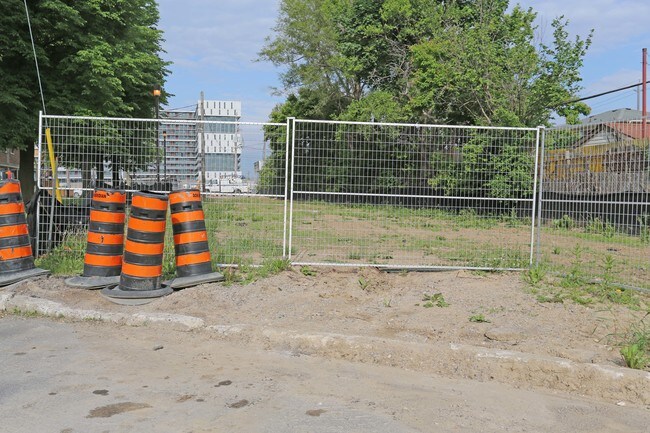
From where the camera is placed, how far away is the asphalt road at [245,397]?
4141 millimetres

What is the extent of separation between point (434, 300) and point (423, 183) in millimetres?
2556

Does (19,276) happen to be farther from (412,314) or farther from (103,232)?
(412,314)

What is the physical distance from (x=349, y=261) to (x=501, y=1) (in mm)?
21522

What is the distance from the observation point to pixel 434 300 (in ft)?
25.1

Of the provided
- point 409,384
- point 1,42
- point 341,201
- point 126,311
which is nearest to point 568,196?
point 341,201

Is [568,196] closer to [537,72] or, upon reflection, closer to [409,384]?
[409,384]

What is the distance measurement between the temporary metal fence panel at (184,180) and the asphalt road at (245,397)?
351 cm

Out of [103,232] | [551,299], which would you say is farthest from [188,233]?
[551,299]

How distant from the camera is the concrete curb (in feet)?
16.5

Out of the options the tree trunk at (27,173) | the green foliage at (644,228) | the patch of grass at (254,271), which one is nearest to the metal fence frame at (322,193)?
the patch of grass at (254,271)

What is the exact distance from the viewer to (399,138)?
9.52 m

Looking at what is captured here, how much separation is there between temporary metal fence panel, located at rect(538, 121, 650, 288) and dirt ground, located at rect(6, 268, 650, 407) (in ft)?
3.95

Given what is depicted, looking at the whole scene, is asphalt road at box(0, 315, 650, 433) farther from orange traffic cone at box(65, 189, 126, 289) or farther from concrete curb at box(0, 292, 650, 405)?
orange traffic cone at box(65, 189, 126, 289)

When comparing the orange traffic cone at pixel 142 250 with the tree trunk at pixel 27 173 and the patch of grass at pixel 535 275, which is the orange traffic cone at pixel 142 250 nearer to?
the patch of grass at pixel 535 275
